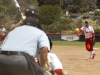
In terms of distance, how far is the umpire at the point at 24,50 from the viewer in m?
4.45

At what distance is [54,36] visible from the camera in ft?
108

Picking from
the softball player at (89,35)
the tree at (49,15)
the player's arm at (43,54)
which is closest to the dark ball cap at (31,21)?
the player's arm at (43,54)

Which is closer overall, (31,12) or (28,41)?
(28,41)

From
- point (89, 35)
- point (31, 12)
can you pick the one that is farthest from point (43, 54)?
point (89, 35)

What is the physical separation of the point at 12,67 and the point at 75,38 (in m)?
27.5

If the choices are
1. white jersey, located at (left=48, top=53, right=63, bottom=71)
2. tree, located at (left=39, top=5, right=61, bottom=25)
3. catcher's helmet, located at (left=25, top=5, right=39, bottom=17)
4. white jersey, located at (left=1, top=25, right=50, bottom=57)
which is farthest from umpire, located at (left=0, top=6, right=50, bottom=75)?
tree, located at (left=39, top=5, right=61, bottom=25)

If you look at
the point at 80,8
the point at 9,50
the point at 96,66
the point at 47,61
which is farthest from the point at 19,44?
the point at 80,8

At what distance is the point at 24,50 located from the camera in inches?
182

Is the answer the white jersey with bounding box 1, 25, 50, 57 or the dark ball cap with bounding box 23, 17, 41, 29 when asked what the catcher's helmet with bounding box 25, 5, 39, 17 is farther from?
the white jersey with bounding box 1, 25, 50, 57

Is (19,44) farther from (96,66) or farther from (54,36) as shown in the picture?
(54,36)

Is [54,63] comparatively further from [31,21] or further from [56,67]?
[31,21]

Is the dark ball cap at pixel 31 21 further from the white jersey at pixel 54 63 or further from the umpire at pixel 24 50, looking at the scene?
the white jersey at pixel 54 63

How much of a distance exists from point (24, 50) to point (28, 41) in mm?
121

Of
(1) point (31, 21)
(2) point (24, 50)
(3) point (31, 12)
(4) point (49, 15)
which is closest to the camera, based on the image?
(2) point (24, 50)
